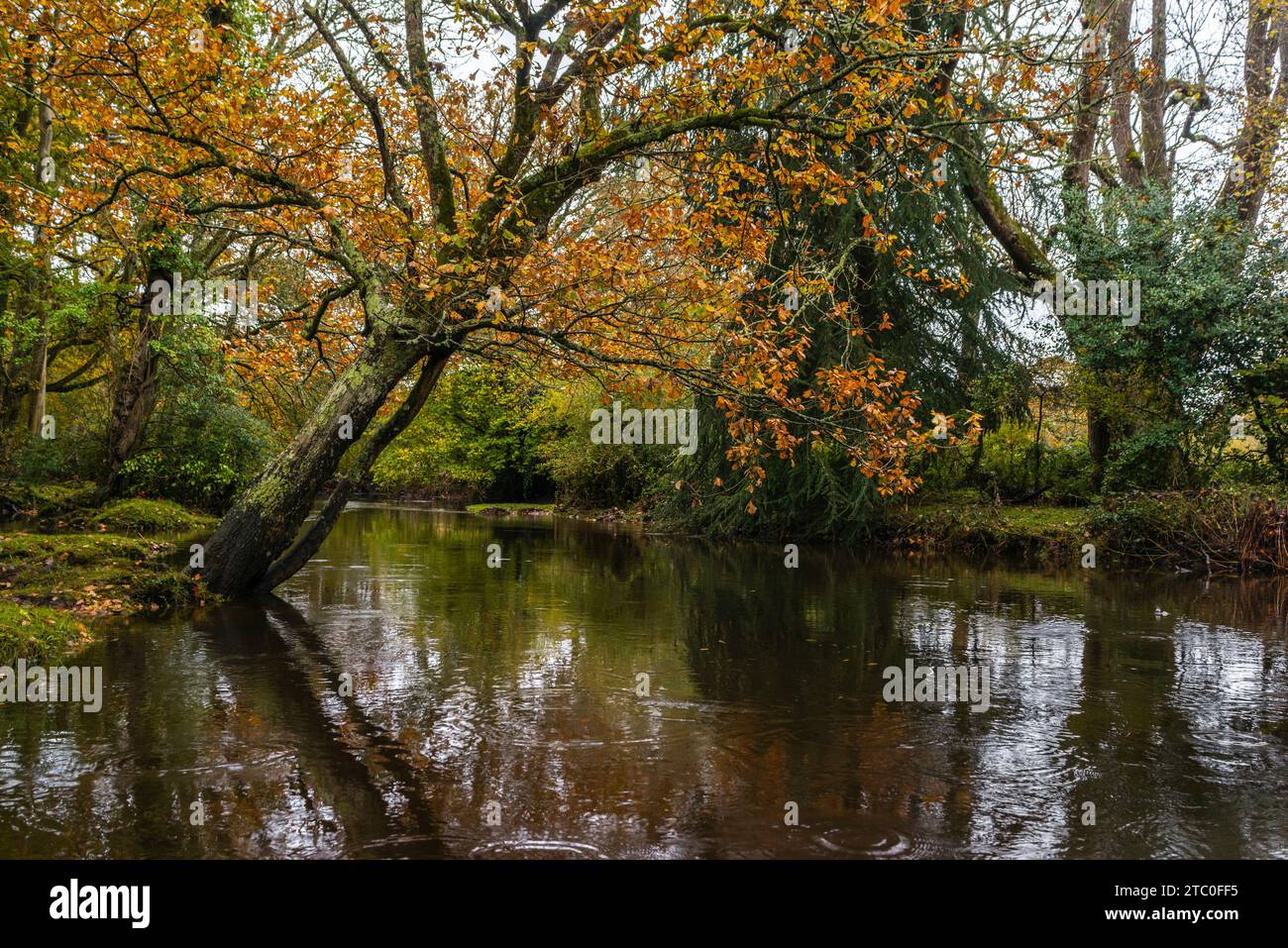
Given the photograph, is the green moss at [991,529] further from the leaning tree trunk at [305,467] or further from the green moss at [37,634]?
the green moss at [37,634]

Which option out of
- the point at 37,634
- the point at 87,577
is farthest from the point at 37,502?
the point at 37,634

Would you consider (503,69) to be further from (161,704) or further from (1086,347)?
(1086,347)

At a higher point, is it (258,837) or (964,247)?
(964,247)

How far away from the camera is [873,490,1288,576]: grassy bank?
15430 millimetres

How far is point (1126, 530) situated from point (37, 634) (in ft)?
56.8

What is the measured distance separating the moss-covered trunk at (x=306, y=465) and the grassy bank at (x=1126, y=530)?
13.5 m

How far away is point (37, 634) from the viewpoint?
303 inches

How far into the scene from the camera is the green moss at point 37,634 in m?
7.38

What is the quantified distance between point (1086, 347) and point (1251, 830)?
16.1 meters

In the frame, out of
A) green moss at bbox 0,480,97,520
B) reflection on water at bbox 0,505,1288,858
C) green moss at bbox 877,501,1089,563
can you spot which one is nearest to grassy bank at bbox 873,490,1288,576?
green moss at bbox 877,501,1089,563

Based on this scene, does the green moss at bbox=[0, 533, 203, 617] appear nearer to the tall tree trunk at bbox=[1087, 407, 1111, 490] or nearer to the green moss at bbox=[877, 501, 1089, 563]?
the green moss at bbox=[877, 501, 1089, 563]
